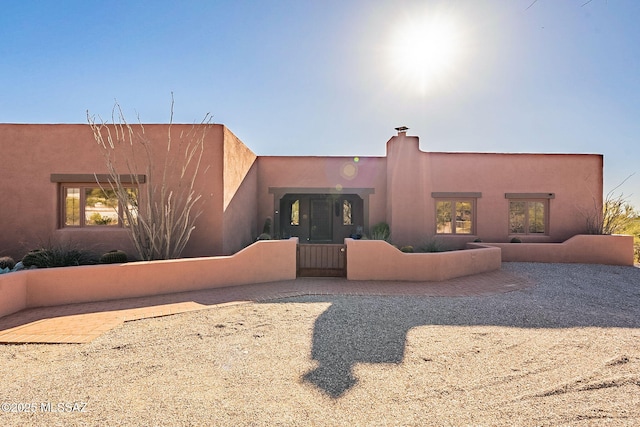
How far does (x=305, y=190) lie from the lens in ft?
43.8

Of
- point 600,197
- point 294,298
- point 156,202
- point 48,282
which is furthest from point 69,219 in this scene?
point 600,197

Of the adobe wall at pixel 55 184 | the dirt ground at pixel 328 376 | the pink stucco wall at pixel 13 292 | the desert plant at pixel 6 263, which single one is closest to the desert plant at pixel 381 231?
the adobe wall at pixel 55 184

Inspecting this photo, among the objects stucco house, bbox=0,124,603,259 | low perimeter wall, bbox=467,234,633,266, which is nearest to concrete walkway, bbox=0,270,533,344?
low perimeter wall, bbox=467,234,633,266

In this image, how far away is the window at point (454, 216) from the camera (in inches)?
482

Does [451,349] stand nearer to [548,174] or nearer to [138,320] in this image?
[138,320]

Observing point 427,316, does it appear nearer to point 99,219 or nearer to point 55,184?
point 99,219

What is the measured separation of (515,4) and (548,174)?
1021cm

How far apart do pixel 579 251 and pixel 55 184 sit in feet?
55.5

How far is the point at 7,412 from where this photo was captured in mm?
2779

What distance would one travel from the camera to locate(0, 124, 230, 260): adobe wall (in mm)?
8773

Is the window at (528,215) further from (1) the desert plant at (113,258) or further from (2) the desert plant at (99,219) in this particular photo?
(2) the desert plant at (99,219)

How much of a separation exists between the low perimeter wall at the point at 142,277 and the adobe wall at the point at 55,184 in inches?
68.3

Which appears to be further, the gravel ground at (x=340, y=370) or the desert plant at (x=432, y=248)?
the desert plant at (x=432, y=248)

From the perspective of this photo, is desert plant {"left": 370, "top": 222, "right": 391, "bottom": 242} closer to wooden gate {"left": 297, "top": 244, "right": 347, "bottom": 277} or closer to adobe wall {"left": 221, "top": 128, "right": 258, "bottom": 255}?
wooden gate {"left": 297, "top": 244, "right": 347, "bottom": 277}
